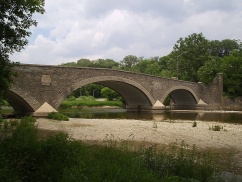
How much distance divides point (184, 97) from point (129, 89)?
55.0 feet

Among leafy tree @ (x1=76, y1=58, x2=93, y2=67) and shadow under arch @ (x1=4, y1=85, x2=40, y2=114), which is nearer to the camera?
shadow under arch @ (x1=4, y1=85, x2=40, y2=114)

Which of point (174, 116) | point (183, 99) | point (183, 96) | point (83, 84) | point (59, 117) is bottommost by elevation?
point (174, 116)

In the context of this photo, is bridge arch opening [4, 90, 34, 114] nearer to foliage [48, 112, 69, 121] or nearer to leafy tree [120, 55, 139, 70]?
foliage [48, 112, 69, 121]

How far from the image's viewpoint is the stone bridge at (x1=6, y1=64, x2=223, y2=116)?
23828 millimetres

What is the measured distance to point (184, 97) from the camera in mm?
50438

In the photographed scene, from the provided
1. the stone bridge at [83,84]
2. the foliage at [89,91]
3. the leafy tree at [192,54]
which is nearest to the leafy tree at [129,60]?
the foliage at [89,91]

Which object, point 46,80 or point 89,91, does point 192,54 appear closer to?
point 89,91

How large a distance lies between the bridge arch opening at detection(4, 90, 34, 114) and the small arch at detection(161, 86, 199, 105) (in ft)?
80.6

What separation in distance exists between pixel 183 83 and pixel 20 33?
37.9 m

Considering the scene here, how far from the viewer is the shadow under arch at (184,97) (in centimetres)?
4619

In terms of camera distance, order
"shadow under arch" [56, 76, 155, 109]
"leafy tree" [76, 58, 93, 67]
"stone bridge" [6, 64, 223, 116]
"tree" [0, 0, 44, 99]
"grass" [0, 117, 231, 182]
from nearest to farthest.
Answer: "grass" [0, 117, 231, 182], "tree" [0, 0, 44, 99], "stone bridge" [6, 64, 223, 116], "shadow under arch" [56, 76, 155, 109], "leafy tree" [76, 58, 93, 67]

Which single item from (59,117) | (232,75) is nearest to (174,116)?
(59,117)

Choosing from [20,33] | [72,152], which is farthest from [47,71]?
[72,152]

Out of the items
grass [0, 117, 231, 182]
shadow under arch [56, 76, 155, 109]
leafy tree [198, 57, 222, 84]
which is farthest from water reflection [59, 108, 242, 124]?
grass [0, 117, 231, 182]
